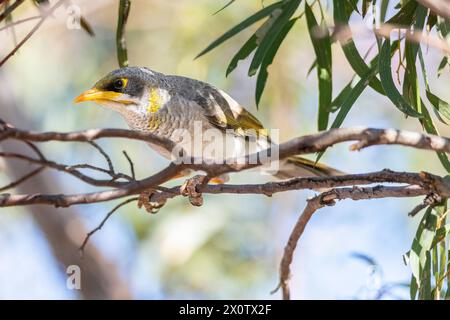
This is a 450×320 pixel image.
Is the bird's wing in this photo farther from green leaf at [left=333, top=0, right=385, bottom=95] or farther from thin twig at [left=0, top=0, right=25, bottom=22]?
thin twig at [left=0, top=0, right=25, bottom=22]

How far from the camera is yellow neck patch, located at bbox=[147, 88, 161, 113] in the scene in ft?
12.2

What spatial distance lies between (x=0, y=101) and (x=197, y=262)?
2201mm

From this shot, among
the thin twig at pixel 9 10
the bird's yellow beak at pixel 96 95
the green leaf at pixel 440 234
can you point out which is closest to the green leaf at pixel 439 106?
the green leaf at pixel 440 234

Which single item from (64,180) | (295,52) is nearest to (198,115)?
(295,52)

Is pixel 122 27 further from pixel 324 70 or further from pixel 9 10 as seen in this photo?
pixel 324 70

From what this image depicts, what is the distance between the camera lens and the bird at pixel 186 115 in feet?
11.7

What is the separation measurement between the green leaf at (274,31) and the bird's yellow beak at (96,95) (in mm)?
1071

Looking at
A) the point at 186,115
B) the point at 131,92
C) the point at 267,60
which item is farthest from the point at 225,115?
the point at 267,60

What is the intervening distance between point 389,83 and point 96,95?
1516 millimetres

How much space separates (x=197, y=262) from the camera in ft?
22.4

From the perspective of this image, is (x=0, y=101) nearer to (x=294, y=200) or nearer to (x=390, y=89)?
(x=294, y=200)

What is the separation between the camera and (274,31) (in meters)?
2.47

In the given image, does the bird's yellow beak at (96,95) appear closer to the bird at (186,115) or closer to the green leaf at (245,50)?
the bird at (186,115)

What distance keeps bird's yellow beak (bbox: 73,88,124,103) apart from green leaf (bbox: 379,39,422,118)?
141cm
